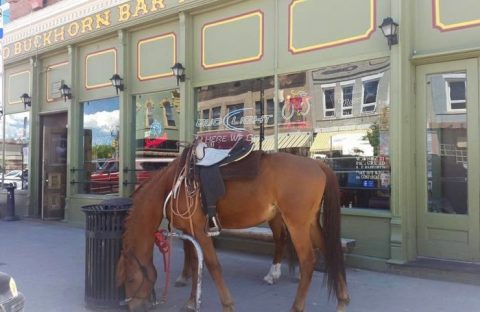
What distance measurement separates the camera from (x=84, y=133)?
1146 cm

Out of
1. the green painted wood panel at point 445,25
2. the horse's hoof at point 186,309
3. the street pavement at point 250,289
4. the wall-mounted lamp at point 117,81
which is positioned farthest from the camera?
the wall-mounted lamp at point 117,81

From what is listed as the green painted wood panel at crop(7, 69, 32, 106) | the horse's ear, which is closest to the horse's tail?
the horse's ear

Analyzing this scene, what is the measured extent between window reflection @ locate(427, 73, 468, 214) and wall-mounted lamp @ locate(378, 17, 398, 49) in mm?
718

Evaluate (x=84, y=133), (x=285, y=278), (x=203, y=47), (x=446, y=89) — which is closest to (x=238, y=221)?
(x=285, y=278)

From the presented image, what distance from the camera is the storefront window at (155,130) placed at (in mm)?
9438

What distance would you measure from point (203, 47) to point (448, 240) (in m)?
5.23

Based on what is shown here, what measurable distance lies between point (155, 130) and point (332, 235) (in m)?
5.58

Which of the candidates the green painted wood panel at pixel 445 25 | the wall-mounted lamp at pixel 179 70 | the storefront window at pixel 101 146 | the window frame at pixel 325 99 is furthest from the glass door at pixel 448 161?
the storefront window at pixel 101 146

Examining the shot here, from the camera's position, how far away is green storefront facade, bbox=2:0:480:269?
254 inches

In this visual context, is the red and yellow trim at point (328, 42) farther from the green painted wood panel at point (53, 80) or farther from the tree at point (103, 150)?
the green painted wood panel at point (53, 80)

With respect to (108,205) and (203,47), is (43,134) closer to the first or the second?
(203,47)

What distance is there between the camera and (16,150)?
13.1m

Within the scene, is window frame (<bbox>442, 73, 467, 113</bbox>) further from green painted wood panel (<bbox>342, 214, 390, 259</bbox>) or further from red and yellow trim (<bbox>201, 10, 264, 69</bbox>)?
red and yellow trim (<bbox>201, 10, 264, 69</bbox>)

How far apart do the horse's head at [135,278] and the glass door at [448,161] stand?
3.72 m
